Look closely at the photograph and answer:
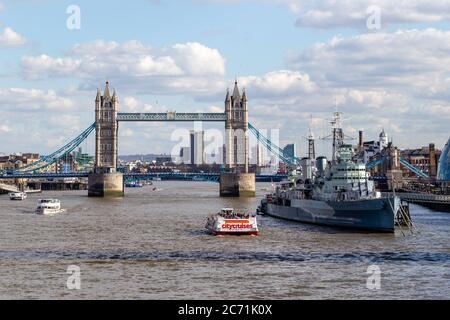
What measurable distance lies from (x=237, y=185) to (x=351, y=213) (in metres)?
79.7

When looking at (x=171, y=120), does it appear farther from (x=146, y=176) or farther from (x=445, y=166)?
(x=445, y=166)

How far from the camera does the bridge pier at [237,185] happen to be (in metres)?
135

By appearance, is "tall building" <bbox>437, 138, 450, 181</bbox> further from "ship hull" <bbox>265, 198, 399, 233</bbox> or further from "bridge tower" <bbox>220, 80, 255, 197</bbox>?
"ship hull" <bbox>265, 198, 399, 233</bbox>

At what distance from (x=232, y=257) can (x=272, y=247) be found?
604 cm

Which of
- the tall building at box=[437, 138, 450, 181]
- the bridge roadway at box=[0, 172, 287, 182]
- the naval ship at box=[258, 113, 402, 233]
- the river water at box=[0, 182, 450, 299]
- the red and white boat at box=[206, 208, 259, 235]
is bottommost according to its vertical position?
the river water at box=[0, 182, 450, 299]

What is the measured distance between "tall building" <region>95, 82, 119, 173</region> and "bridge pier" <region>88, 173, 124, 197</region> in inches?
733

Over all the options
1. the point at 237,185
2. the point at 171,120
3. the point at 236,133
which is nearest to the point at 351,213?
the point at 237,185

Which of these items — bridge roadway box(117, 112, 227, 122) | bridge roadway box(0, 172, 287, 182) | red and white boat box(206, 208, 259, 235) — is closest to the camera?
red and white boat box(206, 208, 259, 235)

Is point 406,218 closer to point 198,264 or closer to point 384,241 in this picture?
point 384,241

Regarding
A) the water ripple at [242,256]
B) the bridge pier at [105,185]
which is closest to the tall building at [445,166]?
the bridge pier at [105,185]

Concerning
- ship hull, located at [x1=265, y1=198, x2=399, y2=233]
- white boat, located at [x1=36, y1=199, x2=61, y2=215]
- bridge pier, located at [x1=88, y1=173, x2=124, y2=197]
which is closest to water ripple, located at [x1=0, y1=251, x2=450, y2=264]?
ship hull, located at [x1=265, y1=198, x2=399, y2=233]

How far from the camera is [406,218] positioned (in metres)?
55.3

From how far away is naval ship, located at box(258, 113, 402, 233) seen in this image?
53281 mm
